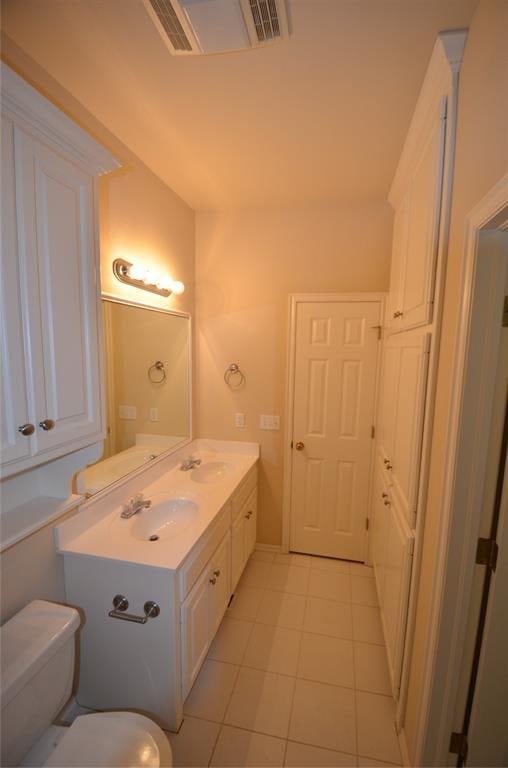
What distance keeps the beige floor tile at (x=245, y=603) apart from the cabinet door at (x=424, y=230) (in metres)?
1.96

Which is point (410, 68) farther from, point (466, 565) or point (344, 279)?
point (466, 565)

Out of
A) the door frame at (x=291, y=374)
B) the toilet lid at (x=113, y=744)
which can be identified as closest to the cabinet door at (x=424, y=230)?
the door frame at (x=291, y=374)

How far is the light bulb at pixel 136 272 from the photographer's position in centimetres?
174

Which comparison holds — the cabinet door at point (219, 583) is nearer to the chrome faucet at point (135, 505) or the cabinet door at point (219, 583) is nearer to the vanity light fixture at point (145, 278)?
the chrome faucet at point (135, 505)

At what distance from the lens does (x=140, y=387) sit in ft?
6.47

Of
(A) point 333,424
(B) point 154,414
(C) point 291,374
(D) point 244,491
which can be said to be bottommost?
(D) point 244,491

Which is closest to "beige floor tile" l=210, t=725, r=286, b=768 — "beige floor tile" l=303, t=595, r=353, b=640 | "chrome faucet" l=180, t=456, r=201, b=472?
"beige floor tile" l=303, t=595, r=353, b=640

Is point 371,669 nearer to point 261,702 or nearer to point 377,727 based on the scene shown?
point 377,727

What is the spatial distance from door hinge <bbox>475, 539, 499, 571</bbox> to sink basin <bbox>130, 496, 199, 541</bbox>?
118cm

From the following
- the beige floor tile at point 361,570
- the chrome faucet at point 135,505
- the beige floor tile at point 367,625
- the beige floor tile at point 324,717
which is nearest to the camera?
the beige floor tile at point 324,717

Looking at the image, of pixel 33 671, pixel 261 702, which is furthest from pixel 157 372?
pixel 261 702

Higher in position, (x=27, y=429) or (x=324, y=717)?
(x=27, y=429)

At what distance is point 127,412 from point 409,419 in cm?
148

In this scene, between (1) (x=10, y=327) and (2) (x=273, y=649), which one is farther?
(2) (x=273, y=649)
